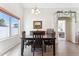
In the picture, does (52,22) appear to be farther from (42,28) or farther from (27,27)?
(27,27)

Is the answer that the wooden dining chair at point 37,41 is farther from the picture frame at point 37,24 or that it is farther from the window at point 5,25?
the picture frame at point 37,24

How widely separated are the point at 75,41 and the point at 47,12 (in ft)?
10.1

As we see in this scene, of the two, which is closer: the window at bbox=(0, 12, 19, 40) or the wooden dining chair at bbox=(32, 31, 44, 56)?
the wooden dining chair at bbox=(32, 31, 44, 56)

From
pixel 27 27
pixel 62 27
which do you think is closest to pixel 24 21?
pixel 27 27

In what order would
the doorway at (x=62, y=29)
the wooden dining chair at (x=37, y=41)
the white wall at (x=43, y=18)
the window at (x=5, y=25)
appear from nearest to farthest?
the wooden dining chair at (x=37, y=41), the window at (x=5, y=25), the white wall at (x=43, y=18), the doorway at (x=62, y=29)

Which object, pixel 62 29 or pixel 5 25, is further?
pixel 62 29

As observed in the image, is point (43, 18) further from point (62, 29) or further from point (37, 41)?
point (37, 41)

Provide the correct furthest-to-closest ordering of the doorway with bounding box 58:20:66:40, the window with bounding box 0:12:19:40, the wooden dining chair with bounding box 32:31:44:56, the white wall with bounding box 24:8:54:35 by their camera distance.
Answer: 1. the doorway with bounding box 58:20:66:40
2. the white wall with bounding box 24:8:54:35
3. the window with bounding box 0:12:19:40
4. the wooden dining chair with bounding box 32:31:44:56

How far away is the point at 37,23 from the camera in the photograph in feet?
33.6

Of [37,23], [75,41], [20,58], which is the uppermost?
[37,23]

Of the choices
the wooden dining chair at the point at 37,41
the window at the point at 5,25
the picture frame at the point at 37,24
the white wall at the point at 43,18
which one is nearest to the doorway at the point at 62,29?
the white wall at the point at 43,18

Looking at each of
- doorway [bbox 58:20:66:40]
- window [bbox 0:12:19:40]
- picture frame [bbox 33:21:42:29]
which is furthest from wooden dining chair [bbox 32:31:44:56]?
doorway [bbox 58:20:66:40]

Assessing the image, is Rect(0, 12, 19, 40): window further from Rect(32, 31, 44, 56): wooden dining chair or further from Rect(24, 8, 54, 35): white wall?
Rect(24, 8, 54, 35): white wall

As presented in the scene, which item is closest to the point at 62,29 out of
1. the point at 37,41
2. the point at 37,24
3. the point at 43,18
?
the point at 43,18
